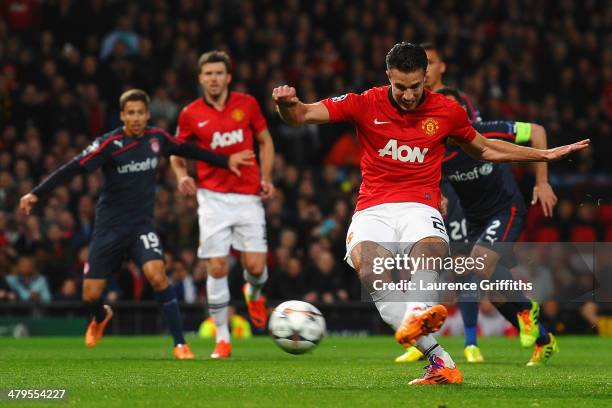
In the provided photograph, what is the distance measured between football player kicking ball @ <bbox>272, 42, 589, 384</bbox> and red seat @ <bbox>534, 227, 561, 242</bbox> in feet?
30.7

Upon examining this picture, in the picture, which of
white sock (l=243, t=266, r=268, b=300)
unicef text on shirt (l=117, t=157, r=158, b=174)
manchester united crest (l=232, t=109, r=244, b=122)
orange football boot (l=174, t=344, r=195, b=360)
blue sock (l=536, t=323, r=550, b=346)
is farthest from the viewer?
white sock (l=243, t=266, r=268, b=300)

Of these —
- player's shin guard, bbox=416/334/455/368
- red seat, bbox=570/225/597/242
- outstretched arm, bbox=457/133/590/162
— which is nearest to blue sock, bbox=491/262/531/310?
outstretched arm, bbox=457/133/590/162

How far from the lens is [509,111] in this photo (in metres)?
21.3

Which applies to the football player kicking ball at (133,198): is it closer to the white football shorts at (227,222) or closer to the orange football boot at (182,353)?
the orange football boot at (182,353)

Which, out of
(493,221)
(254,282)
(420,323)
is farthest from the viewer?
(254,282)

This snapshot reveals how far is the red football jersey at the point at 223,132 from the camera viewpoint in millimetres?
11703

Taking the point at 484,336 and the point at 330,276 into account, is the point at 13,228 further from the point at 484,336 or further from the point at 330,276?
the point at 484,336

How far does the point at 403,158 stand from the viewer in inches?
310

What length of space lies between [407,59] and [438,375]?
2086 mm

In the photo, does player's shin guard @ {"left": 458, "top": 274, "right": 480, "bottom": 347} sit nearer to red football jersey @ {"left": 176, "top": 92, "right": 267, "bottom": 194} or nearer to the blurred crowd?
red football jersey @ {"left": 176, "top": 92, "right": 267, "bottom": 194}

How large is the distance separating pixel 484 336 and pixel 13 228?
23.9ft

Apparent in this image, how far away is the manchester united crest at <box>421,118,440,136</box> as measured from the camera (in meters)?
7.87

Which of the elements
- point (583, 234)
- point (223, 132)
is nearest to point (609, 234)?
point (583, 234)

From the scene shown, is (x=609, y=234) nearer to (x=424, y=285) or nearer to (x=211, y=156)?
(x=211, y=156)
